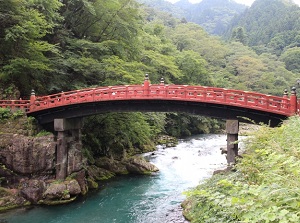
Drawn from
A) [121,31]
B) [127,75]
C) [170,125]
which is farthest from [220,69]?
[127,75]

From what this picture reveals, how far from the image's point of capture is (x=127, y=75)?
73.9 feet

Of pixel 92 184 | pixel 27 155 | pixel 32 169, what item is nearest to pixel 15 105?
pixel 27 155

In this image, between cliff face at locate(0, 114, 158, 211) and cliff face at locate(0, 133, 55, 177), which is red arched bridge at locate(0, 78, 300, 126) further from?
cliff face at locate(0, 133, 55, 177)

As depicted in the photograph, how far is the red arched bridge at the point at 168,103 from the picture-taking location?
15484mm

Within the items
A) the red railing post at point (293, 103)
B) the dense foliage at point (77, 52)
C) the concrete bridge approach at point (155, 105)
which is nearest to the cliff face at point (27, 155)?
the concrete bridge approach at point (155, 105)

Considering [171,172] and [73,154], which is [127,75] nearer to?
[73,154]

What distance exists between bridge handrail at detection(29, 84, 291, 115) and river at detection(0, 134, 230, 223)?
425cm

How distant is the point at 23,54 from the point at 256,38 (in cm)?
10234

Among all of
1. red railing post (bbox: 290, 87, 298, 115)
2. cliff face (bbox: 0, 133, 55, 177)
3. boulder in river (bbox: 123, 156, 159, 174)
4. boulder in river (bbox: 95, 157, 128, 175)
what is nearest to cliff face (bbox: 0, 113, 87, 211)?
cliff face (bbox: 0, 133, 55, 177)

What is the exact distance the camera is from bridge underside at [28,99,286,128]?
53.5 ft

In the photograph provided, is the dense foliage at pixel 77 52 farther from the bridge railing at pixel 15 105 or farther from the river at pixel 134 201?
the river at pixel 134 201

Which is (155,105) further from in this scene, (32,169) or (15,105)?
(15,105)

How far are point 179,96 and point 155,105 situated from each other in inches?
91.4

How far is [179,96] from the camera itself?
56.8ft
